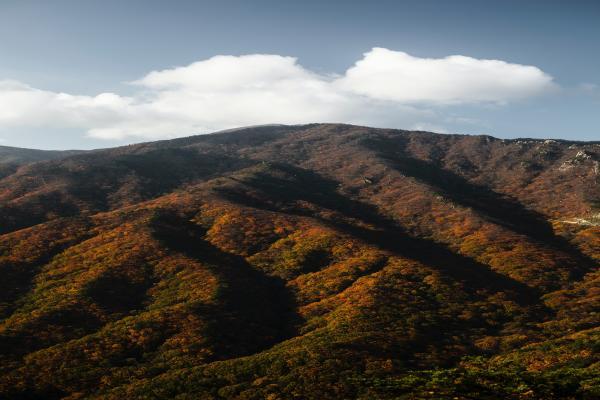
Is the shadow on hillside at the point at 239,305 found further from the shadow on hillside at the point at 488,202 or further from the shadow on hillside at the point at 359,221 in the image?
the shadow on hillside at the point at 488,202

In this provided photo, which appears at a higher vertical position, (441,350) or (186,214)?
(186,214)

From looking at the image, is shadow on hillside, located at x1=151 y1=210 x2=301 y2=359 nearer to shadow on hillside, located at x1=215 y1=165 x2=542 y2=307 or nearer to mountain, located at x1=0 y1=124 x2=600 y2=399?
mountain, located at x1=0 y1=124 x2=600 y2=399

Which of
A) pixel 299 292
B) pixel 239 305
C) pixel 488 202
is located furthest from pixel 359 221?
pixel 239 305

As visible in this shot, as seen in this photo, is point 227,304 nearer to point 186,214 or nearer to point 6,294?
point 6,294

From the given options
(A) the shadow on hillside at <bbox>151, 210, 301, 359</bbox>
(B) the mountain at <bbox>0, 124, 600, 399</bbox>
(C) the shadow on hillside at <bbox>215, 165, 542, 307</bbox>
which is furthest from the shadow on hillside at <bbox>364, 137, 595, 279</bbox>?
(A) the shadow on hillside at <bbox>151, 210, 301, 359</bbox>

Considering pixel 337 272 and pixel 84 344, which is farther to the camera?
pixel 337 272

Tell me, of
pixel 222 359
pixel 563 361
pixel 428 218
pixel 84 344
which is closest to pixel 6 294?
pixel 84 344

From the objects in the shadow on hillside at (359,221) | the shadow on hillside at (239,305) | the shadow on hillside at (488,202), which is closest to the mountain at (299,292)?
the shadow on hillside at (239,305)

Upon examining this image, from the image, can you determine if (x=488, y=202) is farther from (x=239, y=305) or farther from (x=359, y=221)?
(x=239, y=305)
